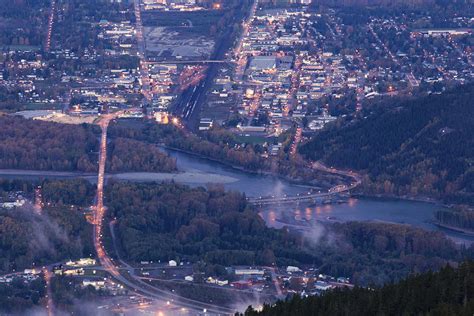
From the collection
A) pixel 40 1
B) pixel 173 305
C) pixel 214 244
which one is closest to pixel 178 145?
pixel 214 244

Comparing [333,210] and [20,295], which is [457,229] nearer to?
[333,210]

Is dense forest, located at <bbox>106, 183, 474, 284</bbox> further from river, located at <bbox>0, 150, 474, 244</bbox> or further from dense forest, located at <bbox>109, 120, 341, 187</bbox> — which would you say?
dense forest, located at <bbox>109, 120, 341, 187</bbox>

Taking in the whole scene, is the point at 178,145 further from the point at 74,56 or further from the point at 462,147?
the point at 74,56

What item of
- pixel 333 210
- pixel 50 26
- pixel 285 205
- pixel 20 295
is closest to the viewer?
pixel 20 295

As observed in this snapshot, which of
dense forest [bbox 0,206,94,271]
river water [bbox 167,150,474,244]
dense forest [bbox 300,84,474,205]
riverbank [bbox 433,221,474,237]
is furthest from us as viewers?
dense forest [bbox 300,84,474,205]

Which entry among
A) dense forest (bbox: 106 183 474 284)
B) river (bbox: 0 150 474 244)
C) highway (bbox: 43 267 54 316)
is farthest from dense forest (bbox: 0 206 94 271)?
river (bbox: 0 150 474 244)

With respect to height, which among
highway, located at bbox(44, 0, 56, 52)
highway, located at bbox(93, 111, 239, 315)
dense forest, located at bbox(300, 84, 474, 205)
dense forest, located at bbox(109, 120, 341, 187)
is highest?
highway, located at bbox(44, 0, 56, 52)

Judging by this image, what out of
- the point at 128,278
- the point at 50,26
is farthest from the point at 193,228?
the point at 50,26
